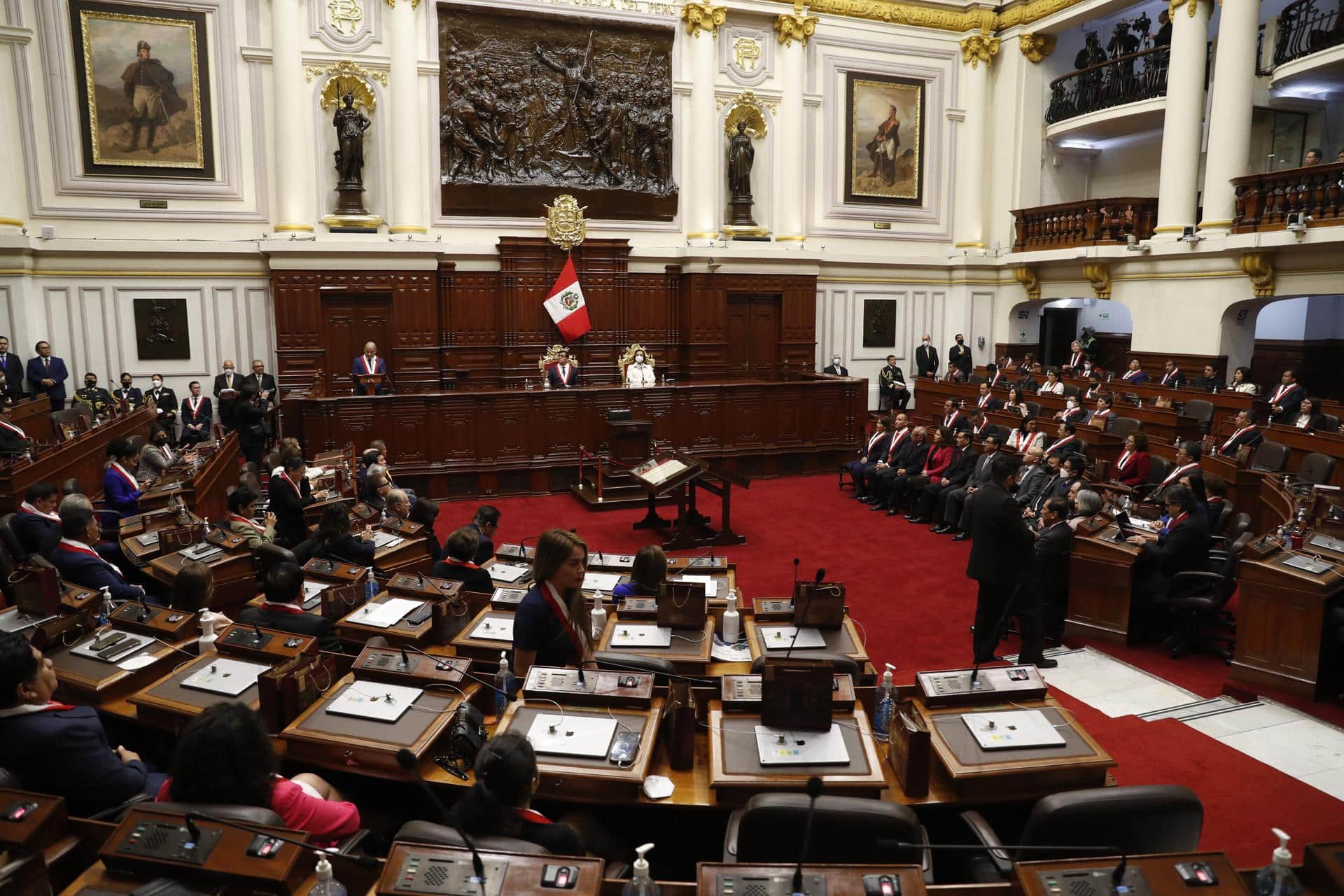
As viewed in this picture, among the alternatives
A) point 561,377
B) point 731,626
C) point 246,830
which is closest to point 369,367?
point 561,377

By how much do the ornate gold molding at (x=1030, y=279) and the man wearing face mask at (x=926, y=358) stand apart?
7.04 ft

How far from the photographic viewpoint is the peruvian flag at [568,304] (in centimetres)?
1451

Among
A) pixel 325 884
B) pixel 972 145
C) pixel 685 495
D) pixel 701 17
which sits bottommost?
pixel 685 495

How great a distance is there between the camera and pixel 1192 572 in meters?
6.07

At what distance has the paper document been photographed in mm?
4431

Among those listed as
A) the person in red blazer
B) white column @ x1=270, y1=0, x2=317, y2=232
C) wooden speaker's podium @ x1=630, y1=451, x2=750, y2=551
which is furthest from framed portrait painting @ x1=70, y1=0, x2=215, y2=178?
the person in red blazer

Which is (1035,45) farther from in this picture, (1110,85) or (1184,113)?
(1184,113)

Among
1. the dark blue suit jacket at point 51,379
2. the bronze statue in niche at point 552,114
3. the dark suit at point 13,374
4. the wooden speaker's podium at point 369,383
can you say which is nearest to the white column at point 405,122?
the bronze statue in niche at point 552,114

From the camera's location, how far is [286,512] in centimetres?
727

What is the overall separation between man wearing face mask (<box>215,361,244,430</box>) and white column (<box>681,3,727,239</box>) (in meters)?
7.85

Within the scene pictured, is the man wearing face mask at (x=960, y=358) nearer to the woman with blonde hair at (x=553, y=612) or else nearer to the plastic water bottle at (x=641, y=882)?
the woman with blonde hair at (x=553, y=612)

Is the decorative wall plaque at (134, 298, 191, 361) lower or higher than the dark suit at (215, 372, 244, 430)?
higher

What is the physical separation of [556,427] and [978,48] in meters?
12.0

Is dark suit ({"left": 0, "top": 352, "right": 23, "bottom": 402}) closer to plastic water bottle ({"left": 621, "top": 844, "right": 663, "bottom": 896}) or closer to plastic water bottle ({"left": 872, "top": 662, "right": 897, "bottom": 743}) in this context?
plastic water bottle ({"left": 872, "top": 662, "right": 897, "bottom": 743})
